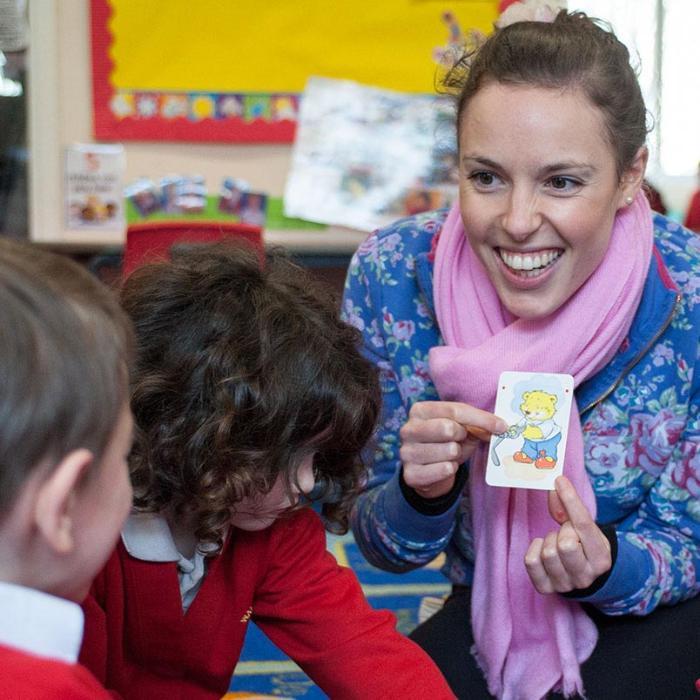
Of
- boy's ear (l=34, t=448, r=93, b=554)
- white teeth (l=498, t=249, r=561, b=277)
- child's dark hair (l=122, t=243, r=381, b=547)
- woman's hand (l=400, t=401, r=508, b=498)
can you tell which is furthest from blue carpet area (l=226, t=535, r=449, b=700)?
boy's ear (l=34, t=448, r=93, b=554)

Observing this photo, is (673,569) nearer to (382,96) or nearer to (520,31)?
(520,31)

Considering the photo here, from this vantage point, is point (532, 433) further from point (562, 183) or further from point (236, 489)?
point (236, 489)

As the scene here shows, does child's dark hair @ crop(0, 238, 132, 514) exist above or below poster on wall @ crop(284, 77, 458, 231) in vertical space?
above

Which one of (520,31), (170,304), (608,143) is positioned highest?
(520,31)

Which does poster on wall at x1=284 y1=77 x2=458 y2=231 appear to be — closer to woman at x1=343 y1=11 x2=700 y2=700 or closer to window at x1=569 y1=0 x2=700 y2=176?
window at x1=569 y1=0 x2=700 y2=176

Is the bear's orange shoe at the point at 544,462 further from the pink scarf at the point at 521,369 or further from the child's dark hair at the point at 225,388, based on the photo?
the child's dark hair at the point at 225,388

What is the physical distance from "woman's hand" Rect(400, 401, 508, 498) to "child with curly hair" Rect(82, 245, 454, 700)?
8cm

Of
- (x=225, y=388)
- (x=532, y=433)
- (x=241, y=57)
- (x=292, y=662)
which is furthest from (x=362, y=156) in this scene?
(x=225, y=388)

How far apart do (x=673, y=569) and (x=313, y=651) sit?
1.72ft

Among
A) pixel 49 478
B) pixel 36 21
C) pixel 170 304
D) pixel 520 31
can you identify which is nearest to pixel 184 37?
pixel 36 21

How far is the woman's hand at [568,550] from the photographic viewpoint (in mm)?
1387

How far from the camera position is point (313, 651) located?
1369 mm

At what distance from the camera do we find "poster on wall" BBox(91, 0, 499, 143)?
10.9ft

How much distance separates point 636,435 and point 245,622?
622mm
